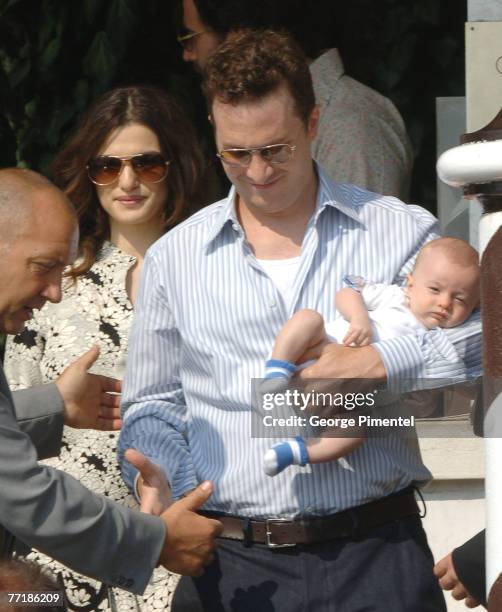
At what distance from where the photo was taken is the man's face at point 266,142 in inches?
118

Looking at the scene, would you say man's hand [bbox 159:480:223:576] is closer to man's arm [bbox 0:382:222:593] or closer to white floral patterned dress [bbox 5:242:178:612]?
man's arm [bbox 0:382:222:593]

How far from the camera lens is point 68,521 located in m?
2.81

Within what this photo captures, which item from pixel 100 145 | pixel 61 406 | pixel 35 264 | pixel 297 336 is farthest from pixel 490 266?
pixel 100 145

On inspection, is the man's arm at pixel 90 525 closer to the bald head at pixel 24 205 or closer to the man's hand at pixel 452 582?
the bald head at pixel 24 205

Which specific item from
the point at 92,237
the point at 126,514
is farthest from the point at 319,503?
the point at 92,237

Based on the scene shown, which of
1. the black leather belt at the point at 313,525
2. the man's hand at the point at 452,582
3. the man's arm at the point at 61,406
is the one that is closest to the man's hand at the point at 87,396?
the man's arm at the point at 61,406

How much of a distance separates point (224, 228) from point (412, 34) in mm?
2367

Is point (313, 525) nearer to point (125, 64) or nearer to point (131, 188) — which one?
point (131, 188)

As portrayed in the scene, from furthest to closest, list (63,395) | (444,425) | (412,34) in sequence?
(412,34) < (444,425) < (63,395)

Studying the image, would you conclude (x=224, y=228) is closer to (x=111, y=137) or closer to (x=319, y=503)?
(x=319, y=503)

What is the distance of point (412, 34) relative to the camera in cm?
523

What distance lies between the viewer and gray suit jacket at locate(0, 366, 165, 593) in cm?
276

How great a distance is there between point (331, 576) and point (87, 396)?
787 millimetres

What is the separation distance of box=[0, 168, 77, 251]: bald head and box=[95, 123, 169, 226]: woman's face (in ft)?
3.27
